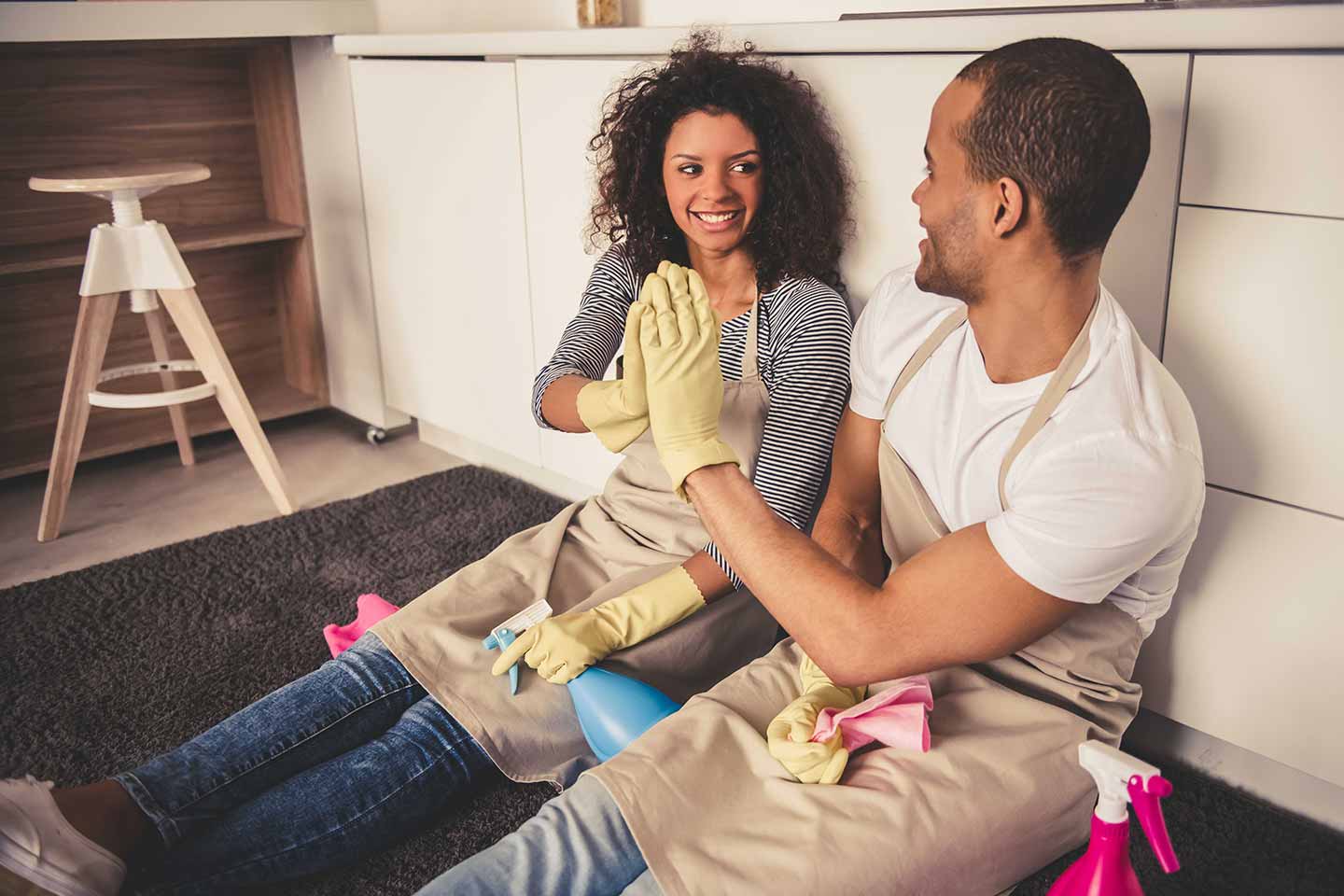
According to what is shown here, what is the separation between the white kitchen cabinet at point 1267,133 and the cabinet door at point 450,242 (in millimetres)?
1124

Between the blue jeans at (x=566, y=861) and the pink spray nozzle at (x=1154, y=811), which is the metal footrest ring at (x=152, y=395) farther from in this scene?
the pink spray nozzle at (x=1154, y=811)

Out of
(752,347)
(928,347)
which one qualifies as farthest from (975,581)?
(752,347)

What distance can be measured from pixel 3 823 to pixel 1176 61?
1.19m

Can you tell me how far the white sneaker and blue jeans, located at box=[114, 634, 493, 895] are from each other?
5 cm

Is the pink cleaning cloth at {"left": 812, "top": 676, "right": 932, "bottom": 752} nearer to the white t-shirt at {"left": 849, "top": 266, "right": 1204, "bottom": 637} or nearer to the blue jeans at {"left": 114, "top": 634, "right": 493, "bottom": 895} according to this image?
the white t-shirt at {"left": 849, "top": 266, "right": 1204, "bottom": 637}

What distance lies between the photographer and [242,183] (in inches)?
101

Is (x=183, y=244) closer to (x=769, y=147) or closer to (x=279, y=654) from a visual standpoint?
(x=279, y=654)

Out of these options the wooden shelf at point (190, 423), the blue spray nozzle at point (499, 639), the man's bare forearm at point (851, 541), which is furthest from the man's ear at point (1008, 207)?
the wooden shelf at point (190, 423)

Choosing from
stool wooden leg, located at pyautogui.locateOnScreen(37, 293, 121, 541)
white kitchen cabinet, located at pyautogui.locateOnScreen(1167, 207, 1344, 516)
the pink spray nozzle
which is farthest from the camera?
stool wooden leg, located at pyautogui.locateOnScreen(37, 293, 121, 541)

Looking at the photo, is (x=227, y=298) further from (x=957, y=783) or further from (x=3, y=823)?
(x=957, y=783)

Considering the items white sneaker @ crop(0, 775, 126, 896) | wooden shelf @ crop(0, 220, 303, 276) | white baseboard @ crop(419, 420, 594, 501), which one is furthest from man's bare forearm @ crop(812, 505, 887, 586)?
wooden shelf @ crop(0, 220, 303, 276)

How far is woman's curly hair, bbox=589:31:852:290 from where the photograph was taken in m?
1.31

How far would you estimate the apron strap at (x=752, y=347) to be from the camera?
1318 mm

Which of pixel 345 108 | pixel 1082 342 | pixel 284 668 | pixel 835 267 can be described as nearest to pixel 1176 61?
pixel 1082 342
